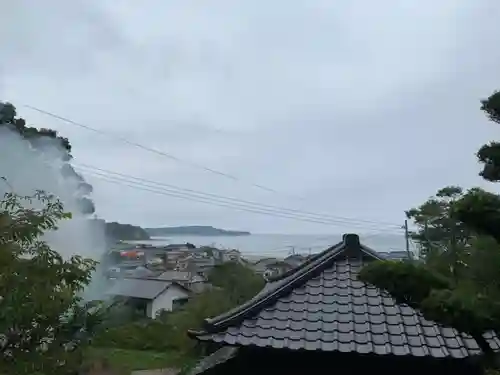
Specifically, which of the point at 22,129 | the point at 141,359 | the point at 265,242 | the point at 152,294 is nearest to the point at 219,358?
the point at 22,129

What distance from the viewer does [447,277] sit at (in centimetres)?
253

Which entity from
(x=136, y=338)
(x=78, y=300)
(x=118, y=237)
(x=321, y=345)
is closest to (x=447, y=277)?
(x=321, y=345)

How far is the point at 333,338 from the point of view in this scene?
3039 millimetres

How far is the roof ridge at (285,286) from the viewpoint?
3.33 m

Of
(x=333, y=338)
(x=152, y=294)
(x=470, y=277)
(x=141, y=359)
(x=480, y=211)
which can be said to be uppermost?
(x=152, y=294)

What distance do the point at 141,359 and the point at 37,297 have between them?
46.0 feet

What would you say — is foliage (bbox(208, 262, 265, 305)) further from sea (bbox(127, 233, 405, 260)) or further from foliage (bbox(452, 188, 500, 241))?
foliage (bbox(452, 188, 500, 241))

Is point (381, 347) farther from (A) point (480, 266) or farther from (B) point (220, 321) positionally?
(B) point (220, 321)

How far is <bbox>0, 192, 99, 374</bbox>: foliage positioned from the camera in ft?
11.3

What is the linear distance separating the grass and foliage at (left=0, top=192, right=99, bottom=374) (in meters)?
11.3

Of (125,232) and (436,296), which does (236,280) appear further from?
(436,296)

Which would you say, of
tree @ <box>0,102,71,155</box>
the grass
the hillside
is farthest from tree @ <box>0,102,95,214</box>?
the grass

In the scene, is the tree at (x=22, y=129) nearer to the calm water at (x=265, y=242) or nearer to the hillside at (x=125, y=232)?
the hillside at (x=125, y=232)

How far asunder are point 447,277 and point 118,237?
1302 cm
